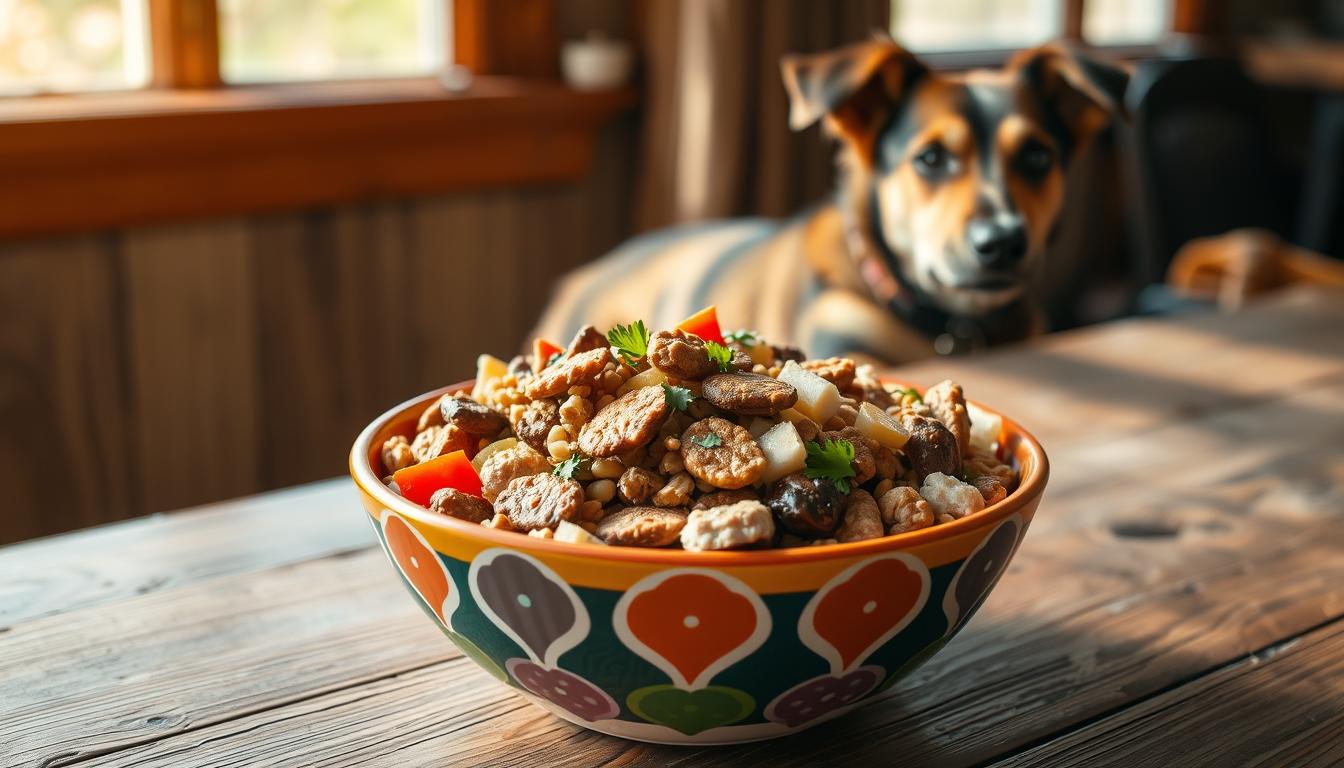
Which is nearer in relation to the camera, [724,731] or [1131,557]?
[724,731]

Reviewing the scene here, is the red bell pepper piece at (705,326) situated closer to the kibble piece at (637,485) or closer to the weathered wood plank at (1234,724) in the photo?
the kibble piece at (637,485)

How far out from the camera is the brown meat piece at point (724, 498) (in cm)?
52

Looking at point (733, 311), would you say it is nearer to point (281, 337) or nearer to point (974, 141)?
point (974, 141)

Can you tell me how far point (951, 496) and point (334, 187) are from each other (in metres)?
1.73

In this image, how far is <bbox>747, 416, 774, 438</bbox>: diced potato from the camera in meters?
0.55

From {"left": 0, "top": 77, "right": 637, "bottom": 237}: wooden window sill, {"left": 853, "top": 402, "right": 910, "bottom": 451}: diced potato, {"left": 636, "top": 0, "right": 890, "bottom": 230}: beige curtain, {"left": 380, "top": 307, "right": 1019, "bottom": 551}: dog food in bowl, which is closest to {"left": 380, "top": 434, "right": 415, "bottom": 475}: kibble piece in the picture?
{"left": 380, "top": 307, "right": 1019, "bottom": 551}: dog food in bowl

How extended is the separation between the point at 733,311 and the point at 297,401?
86cm

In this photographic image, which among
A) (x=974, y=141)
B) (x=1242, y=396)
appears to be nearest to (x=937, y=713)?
(x=1242, y=396)

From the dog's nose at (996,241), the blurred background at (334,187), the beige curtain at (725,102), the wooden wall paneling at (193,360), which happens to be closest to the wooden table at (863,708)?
the dog's nose at (996,241)

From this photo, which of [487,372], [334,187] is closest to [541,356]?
[487,372]

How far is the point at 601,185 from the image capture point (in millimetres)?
2459

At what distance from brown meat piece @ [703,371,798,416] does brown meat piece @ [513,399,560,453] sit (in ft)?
0.23

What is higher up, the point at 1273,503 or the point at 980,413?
the point at 980,413

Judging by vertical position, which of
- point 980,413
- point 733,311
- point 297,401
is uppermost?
point 980,413
